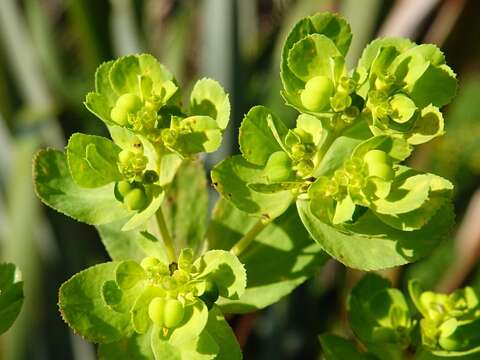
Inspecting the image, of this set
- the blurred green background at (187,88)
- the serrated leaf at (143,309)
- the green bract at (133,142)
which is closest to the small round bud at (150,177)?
the green bract at (133,142)

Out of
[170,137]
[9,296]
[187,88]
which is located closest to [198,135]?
[170,137]

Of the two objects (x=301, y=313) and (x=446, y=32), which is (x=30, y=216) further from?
(x=446, y=32)

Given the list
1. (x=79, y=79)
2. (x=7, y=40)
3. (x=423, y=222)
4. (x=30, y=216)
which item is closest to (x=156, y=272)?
(x=423, y=222)

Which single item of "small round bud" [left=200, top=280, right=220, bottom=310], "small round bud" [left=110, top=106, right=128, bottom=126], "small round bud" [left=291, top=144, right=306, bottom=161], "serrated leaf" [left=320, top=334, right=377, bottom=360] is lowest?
"serrated leaf" [left=320, top=334, right=377, bottom=360]

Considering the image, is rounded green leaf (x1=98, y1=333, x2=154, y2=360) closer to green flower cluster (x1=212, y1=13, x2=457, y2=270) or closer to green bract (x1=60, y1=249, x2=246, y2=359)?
green bract (x1=60, y1=249, x2=246, y2=359)

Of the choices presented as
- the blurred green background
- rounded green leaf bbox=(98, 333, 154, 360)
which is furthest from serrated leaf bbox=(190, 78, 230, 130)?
the blurred green background

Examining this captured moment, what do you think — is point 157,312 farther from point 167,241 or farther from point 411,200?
point 411,200

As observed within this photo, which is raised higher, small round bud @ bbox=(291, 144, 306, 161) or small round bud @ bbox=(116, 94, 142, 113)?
small round bud @ bbox=(116, 94, 142, 113)
